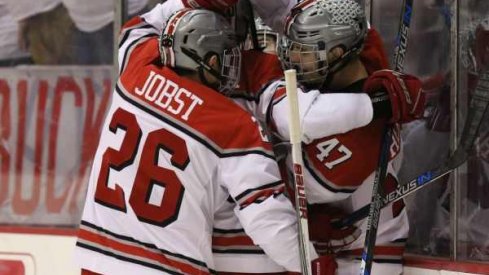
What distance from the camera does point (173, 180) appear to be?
8.95 feet

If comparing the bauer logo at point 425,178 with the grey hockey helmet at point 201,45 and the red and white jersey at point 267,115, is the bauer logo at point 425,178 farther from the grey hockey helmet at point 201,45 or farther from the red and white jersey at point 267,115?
the grey hockey helmet at point 201,45

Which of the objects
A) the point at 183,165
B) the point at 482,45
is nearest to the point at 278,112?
the point at 183,165

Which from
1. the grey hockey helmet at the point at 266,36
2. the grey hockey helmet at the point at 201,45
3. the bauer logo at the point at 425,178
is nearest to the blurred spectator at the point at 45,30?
the grey hockey helmet at the point at 266,36

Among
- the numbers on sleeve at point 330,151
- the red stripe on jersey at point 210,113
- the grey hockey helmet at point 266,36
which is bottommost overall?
the numbers on sleeve at point 330,151

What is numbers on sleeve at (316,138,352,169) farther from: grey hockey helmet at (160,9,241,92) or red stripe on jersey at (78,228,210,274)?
red stripe on jersey at (78,228,210,274)

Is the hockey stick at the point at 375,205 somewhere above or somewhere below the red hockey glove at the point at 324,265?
above

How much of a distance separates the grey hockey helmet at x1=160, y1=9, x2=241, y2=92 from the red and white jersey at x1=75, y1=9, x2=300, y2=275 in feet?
0.15

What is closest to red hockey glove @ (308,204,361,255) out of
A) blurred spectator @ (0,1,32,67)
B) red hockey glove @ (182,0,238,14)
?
red hockey glove @ (182,0,238,14)

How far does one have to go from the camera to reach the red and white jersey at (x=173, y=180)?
8.70 feet

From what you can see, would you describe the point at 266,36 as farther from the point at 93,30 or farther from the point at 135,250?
the point at 93,30

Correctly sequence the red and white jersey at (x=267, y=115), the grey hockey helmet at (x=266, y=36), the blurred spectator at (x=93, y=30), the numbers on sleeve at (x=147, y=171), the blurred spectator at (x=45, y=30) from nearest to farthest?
1. the red and white jersey at (x=267, y=115)
2. the numbers on sleeve at (x=147, y=171)
3. the grey hockey helmet at (x=266, y=36)
4. the blurred spectator at (x=93, y=30)
5. the blurred spectator at (x=45, y=30)

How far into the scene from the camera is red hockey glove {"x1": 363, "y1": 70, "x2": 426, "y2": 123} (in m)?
2.60

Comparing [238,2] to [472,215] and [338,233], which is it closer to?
[338,233]

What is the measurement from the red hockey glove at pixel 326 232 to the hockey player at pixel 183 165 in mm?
147
